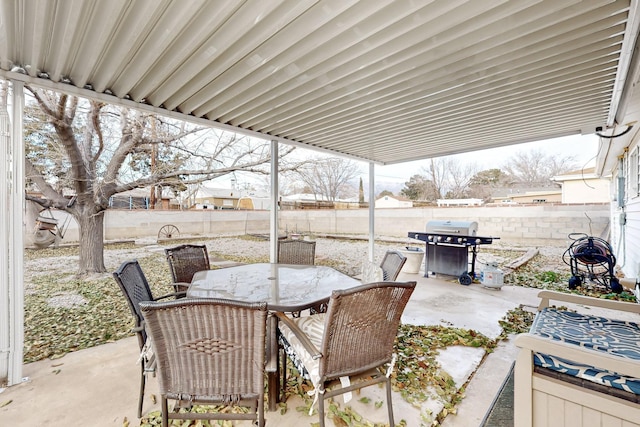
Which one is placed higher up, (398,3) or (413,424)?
(398,3)

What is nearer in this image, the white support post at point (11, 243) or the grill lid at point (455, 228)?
the white support post at point (11, 243)

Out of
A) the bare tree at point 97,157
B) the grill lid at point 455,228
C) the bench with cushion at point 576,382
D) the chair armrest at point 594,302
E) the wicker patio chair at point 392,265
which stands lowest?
the bench with cushion at point 576,382

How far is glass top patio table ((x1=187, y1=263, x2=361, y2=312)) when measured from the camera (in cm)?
206

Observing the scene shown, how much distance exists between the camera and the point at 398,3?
5.51ft

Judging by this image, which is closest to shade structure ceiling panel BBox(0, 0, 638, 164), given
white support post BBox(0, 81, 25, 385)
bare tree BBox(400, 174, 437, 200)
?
white support post BBox(0, 81, 25, 385)

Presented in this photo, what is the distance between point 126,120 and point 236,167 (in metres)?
1.76

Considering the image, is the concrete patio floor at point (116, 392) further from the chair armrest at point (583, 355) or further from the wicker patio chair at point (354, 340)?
the chair armrest at point (583, 355)

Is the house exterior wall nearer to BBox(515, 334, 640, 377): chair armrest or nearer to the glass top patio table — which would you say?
BBox(515, 334, 640, 377): chair armrest

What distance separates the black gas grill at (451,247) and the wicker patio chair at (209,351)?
4522 millimetres

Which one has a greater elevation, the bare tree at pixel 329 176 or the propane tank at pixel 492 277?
the bare tree at pixel 329 176

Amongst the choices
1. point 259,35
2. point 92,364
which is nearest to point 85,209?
point 92,364

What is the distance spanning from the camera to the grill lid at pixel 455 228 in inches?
199

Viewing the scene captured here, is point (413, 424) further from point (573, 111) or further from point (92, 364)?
point (573, 111)

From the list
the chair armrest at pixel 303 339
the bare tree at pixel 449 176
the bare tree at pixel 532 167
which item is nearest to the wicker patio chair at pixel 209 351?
the chair armrest at pixel 303 339
